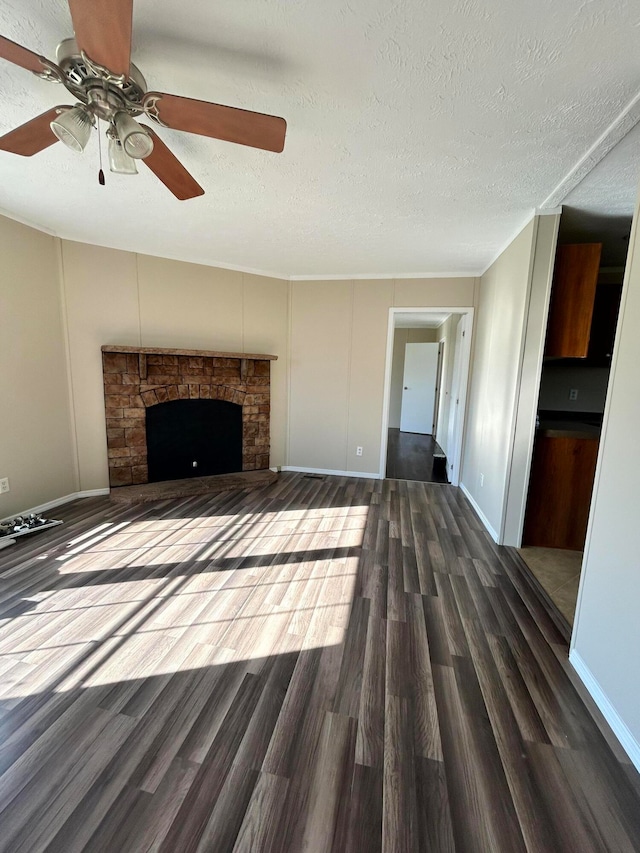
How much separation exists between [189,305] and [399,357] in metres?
5.83

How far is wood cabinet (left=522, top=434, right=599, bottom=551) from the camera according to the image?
2729 mm

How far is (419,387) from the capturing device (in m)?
7.83

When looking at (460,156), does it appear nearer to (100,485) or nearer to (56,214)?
(56,214)

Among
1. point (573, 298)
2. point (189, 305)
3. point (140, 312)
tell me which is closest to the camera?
point (573, 298)

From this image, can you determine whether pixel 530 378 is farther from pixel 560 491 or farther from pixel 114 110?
pixel 114 110

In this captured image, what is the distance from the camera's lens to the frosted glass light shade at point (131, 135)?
1402 mm

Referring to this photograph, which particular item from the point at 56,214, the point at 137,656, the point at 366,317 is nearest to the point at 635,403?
the point at 137,656

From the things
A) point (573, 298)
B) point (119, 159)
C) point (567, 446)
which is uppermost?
point (119, 159)

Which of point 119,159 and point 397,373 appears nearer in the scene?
point 119,159

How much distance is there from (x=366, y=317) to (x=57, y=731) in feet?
14.0

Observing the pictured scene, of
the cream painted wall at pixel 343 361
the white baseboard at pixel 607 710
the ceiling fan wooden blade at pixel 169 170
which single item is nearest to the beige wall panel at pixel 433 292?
the cream painted wall at pixel 343 361

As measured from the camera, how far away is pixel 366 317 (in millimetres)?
4406

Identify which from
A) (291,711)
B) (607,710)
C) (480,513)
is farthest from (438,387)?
(291,711)

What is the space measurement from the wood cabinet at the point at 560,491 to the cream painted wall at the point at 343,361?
2017 millimetres
